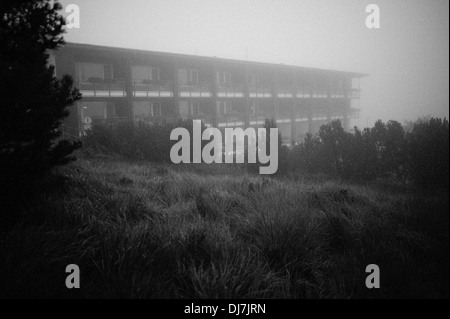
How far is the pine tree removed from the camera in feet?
10.3

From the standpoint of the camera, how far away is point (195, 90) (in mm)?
24734

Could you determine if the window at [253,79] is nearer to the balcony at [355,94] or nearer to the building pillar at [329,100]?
the building pillar at [329,100]

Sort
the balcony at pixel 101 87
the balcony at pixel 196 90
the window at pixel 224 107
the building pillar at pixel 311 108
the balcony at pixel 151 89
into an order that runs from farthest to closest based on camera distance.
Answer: the building pillar at pixel 311 108, the window at pixel 224 107, the balcony at pixel 196 90, the balcony at pixel 151 89, the balcony at pixel 101 87

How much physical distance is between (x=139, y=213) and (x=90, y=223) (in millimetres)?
965

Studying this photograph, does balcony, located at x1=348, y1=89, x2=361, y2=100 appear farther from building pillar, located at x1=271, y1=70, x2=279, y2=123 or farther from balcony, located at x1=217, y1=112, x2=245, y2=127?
balcony, located at x1=217, y1=112, x2=245, y2=127

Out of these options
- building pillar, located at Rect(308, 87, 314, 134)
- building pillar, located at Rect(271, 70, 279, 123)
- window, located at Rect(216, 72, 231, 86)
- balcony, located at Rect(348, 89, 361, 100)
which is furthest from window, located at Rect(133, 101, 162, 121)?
balcony, located at Rect(348, 89, 361, 100)

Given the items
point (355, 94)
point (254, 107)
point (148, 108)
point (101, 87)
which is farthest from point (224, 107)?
point (355, 94)

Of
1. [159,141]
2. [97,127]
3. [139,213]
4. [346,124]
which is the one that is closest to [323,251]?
[139,213]

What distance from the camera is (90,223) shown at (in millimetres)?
3322

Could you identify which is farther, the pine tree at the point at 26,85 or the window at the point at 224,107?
the window at the point at 224,107

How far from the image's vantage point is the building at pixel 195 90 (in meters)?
19.6

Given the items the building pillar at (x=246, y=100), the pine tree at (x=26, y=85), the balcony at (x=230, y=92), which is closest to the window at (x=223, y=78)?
the balcony at (x=230, y=92)

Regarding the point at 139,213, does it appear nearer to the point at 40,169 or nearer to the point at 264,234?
the point at 40,169
